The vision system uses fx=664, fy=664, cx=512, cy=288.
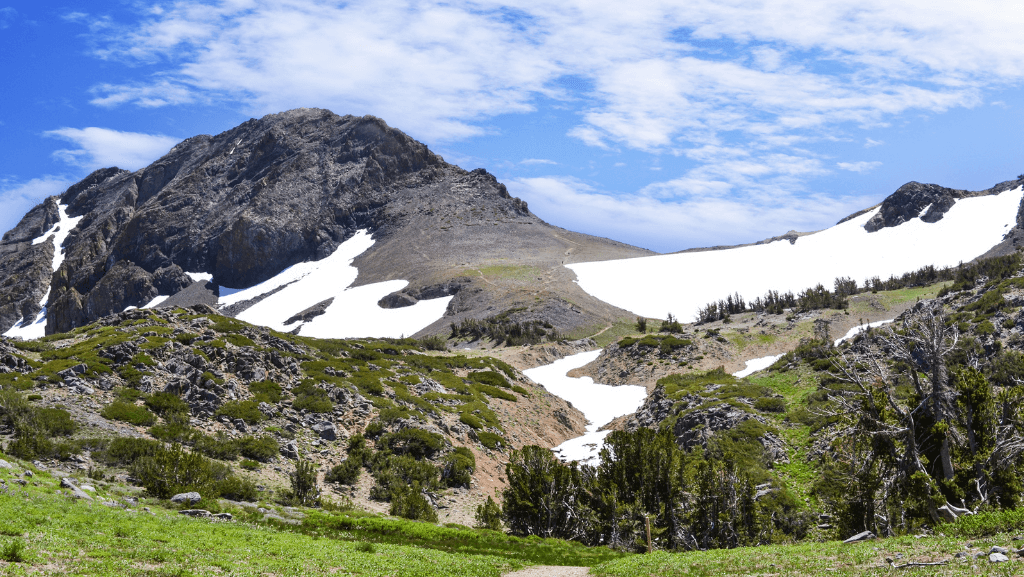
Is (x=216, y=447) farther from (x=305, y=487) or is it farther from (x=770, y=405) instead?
(x=770, y=405)

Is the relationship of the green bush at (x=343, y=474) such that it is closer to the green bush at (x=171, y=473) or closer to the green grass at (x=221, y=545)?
the green grass at (x=221, y=545)

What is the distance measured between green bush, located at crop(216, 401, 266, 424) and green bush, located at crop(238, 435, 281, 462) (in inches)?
110

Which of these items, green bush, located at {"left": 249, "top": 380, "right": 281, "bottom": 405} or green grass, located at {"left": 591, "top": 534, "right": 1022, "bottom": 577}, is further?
green bush, located at {"left": 249, "top": 380, "right": 281, "bottom": 405}

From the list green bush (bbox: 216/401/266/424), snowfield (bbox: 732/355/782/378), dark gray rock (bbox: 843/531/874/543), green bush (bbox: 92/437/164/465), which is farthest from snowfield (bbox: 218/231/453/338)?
dark gray rock (bbox: 843/531/874/543)

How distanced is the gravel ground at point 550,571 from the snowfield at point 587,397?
2334 cm

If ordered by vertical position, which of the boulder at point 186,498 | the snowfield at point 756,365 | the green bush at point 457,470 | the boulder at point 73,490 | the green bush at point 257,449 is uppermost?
the snowfield at point 756,365

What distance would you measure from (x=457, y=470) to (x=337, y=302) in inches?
4353

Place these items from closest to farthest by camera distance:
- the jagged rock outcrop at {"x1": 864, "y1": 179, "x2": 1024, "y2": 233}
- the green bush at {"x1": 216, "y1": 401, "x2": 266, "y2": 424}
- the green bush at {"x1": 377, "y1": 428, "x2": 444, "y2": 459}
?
the green bush at {"x1": 216, "y1": 401, "x2": 266, "y2": 424} < the green bush at {"x1": 377, "y1": 428, "x2": 444, "y2": 459} < the jagged rock outcrop at {"x1": 864, "y1": 179, "x2": 1024, "y2": 233}

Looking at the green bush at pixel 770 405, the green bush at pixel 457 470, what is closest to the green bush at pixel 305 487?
the green bush at pixel 457 470

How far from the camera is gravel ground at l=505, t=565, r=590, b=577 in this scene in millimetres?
21328

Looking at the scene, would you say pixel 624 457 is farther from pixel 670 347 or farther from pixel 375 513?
pixel 670 347

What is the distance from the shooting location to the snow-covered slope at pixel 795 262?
427 ft

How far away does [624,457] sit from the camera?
31.0 metres

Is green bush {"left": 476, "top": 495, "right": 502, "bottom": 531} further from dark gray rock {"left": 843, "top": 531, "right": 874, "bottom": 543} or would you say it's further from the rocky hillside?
dark gray rock {"left": 843, "top": 531, "right": 874, "bottom": 543}
